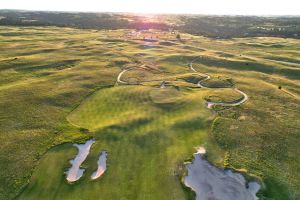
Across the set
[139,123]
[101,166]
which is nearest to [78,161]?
[101,166]

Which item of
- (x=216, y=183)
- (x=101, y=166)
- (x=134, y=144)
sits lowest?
(x=216, y=183)

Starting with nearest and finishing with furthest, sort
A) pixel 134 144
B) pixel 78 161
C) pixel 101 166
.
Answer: pixel 101 166 → pixel 78 161 → pixel 134 144

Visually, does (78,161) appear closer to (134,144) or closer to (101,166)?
(101,166)

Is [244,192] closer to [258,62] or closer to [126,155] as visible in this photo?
[126,155]

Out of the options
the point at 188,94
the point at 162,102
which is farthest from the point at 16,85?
the point at 188,94

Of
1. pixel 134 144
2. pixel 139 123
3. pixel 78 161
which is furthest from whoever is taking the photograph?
pixel 139 123

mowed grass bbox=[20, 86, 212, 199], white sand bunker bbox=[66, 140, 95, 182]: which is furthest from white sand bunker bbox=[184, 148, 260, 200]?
white sand bunker bbox=[66, 140, 95, 182]
